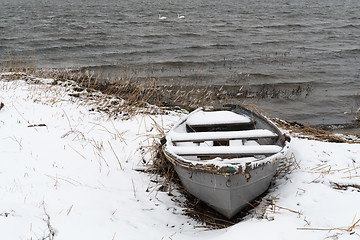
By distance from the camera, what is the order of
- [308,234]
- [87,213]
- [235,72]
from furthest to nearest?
[235,72] < [87,213] < [308,234]

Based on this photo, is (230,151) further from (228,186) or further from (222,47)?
(222,47)

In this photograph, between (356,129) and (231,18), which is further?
(231,18)

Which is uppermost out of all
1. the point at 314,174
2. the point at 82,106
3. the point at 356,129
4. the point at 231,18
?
the point at 231,18

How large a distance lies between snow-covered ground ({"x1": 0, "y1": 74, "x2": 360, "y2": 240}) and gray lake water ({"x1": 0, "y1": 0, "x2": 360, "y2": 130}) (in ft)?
13.1

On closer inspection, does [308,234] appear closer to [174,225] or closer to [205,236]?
[205,236]

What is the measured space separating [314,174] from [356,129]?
3.93 meters

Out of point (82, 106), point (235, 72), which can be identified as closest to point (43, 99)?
point (82, 106)

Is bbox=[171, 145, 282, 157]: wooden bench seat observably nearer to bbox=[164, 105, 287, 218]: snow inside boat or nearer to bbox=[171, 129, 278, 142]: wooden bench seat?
bbox=[164, 105, 287, 218]: snow inside boat

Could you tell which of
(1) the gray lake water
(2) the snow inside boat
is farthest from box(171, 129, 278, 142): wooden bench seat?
(1) the gray lake water

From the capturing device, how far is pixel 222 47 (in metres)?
13.9

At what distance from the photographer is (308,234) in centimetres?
283

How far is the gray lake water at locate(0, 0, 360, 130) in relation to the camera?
31.3ft

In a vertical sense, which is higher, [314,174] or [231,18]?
[231,18]

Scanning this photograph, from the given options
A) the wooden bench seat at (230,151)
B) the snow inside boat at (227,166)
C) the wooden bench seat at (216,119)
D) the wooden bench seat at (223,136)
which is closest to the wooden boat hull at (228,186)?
the snow inside boat at (227,166)
